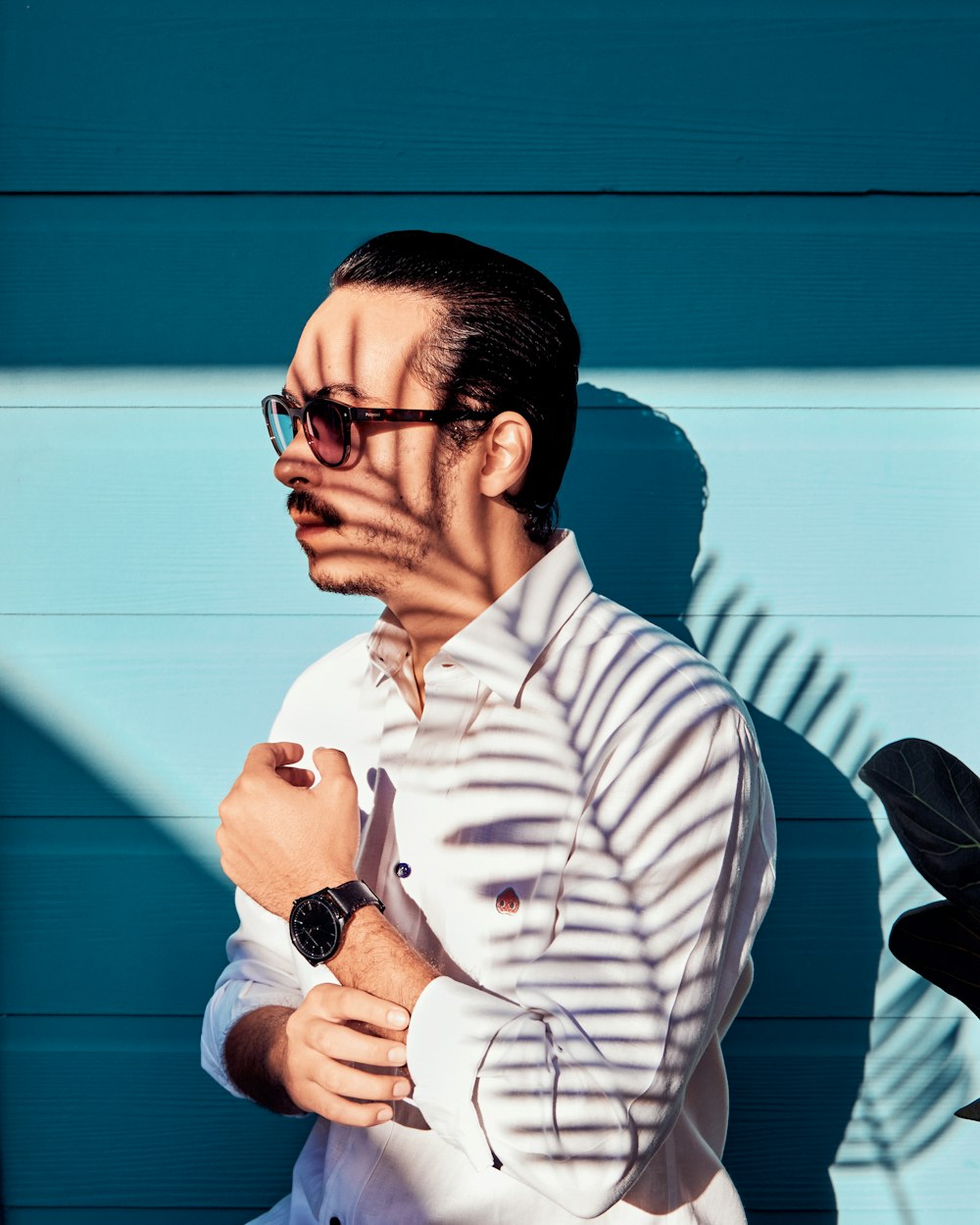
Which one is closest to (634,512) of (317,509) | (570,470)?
(570,470)

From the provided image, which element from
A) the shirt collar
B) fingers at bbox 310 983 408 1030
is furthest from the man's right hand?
the shirt collar

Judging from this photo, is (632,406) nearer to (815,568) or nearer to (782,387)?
(782,387)

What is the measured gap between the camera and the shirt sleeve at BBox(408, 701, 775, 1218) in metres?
1.03

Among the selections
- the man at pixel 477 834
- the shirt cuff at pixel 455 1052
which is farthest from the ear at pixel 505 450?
the shirt cuff at pixel 455 1052

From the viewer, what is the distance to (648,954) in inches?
42.1

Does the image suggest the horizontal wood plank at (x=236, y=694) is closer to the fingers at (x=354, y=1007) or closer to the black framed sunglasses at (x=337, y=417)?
the black framed sunglasses at (x=337, y=417)

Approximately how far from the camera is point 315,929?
1.15 meters

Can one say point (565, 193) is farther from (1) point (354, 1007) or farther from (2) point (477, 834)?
(1) point (354, 1007)

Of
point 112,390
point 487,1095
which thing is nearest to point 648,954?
point 487,1095

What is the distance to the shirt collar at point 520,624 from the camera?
4.44 feet

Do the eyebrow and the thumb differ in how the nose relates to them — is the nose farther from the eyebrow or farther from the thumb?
the thumb

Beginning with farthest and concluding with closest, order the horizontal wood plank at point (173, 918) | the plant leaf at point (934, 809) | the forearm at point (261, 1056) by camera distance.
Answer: the horizontal wood plank at point (173, 918)
the forearm at point (261, 1056)
the plant leaf at point (934, 809)

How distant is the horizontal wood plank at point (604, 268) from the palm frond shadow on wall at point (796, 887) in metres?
0.18

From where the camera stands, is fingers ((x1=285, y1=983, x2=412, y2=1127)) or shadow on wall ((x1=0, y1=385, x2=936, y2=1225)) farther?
shadow on wall ((x1=0, y1=385, x2=936, y2=1225))
